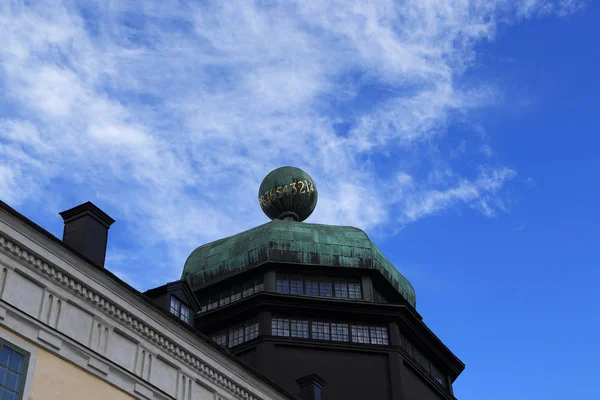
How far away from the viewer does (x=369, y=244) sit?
43688mm

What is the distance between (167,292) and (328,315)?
1640cm

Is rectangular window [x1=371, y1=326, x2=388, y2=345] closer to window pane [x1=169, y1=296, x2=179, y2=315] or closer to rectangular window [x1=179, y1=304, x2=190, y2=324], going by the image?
rectangular window [x1=179, y1=304, x2=190, y2=324]

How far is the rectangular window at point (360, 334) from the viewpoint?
40156mm

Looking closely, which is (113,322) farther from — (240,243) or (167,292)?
(240,243)

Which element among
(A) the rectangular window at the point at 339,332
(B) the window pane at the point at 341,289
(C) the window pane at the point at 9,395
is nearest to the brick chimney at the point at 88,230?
(C) the window pane at the point at 9,395

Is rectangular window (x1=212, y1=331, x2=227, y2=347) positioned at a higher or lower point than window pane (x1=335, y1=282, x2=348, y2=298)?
lower

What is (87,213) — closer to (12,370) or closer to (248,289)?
(12,370)

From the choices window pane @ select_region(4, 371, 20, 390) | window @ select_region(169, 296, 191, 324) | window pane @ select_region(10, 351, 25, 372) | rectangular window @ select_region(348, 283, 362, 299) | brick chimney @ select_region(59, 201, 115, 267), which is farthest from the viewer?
rectangular window @ select_region(348, 283, 362, 299)

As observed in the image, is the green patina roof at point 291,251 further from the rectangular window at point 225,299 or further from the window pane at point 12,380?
the window pane at point 12,380

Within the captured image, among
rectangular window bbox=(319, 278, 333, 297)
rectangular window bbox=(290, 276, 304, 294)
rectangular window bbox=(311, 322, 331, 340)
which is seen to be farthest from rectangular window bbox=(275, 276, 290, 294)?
rectangular window bbox=(311, 322, 331, 340)

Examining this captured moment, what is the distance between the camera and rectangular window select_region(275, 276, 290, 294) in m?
41.4

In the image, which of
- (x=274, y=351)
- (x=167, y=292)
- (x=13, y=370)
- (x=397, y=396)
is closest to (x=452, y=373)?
(x=397, y=396)

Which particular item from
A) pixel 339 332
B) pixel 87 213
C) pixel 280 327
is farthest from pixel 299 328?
pixel 87 213

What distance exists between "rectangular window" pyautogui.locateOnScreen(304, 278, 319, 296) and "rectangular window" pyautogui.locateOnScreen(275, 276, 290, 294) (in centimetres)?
82
